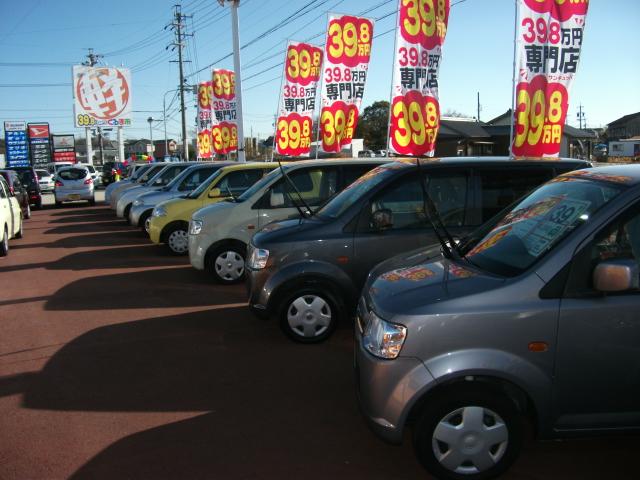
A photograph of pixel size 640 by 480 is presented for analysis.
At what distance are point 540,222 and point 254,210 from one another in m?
5.38

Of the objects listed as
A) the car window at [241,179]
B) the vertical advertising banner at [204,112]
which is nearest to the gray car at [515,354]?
the car window at [241,179]

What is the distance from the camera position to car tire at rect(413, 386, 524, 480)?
3.19 metres

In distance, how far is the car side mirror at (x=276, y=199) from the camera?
334 inches

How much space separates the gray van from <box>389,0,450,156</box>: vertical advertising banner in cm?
497

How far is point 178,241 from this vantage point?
11.3 metres

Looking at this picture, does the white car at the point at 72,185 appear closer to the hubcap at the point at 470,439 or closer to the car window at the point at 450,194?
the car window at the point at 450,194

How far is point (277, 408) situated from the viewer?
4.44m

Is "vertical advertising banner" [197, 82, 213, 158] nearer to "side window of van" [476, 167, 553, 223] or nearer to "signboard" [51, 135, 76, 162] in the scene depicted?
"side window of van" [476, 167, 553, 223]

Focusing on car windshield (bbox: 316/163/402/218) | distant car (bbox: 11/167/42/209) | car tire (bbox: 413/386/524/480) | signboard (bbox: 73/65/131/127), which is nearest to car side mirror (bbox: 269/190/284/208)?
car windshield (bbox: 316/163/402/218)

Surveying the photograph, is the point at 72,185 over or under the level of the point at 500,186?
under

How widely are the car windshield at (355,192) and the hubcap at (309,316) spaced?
924 millimetres

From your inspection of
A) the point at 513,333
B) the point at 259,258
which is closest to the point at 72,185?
the point at 259,258

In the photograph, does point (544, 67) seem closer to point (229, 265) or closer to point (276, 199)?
point (276, 199)

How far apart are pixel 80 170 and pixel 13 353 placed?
20.9m
